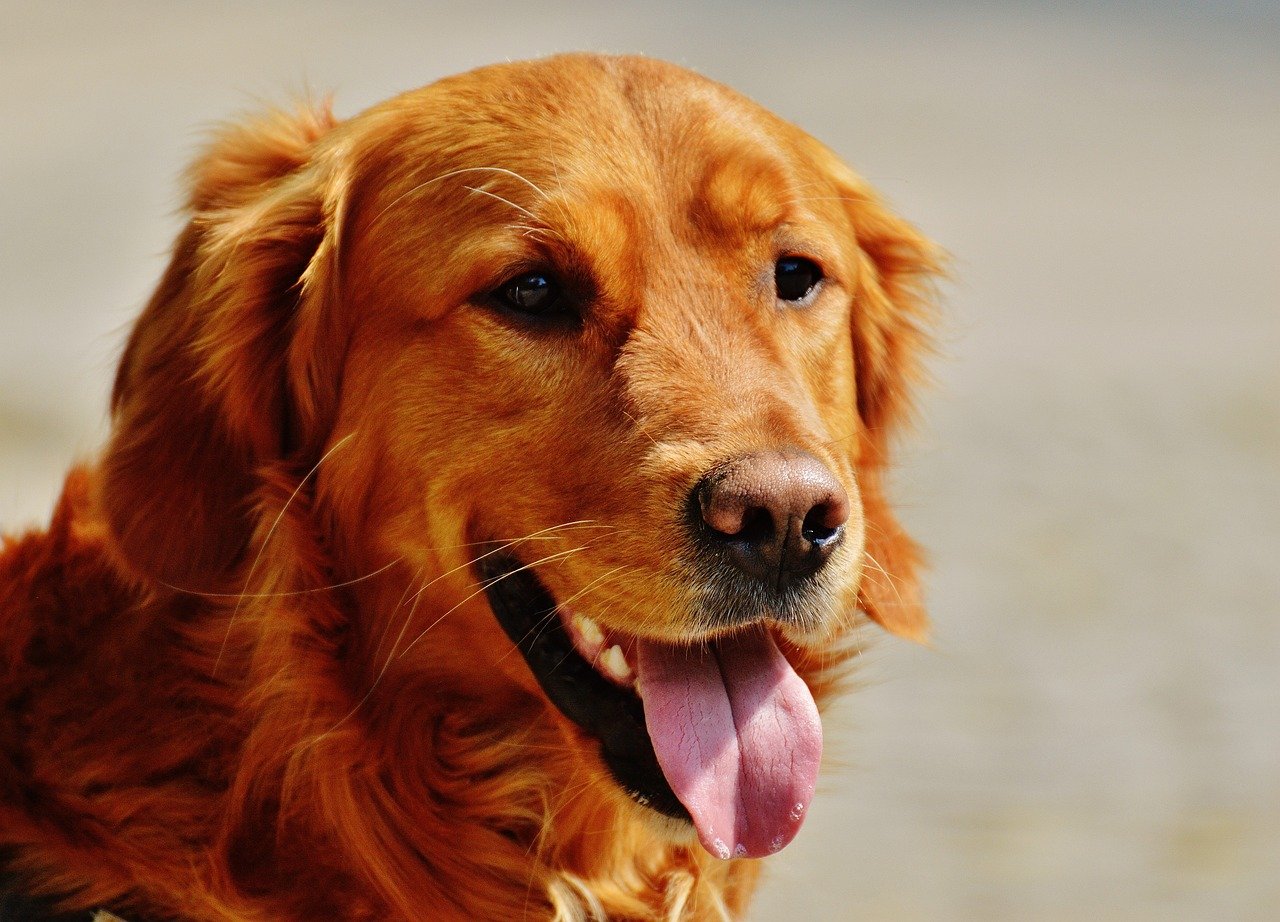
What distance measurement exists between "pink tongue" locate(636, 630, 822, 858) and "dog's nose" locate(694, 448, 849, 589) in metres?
0.25

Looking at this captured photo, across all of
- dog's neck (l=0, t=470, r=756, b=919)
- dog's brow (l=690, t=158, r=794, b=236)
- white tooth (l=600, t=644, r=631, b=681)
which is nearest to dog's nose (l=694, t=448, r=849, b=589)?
white tooth (l=600, t=644, r=631, b=681)

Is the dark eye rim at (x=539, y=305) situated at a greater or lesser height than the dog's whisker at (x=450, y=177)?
lesser

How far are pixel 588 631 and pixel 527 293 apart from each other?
627 mm

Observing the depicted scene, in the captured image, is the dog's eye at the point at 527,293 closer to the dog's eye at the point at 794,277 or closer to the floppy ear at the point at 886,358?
the dog's eye at the point at 794,277

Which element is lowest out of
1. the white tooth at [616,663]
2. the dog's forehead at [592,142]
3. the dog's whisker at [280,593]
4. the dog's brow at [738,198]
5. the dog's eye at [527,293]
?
the white tooth at [616,663]

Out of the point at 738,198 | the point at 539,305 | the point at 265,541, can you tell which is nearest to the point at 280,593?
the point at 265,541

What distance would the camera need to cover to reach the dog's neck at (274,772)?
2.86m

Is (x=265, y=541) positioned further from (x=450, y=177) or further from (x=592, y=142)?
(x=592, y=142)

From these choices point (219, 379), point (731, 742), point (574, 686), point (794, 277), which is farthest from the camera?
point (794, 277)

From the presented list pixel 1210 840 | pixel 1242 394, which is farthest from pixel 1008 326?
pixel 1210 840

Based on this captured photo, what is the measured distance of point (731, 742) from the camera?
2809 mm

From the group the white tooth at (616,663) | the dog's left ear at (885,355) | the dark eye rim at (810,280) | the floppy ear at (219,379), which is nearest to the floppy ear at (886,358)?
the dog's left ear at (885,355)

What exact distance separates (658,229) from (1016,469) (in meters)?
6.39

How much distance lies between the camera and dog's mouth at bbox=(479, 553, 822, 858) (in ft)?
9.12
